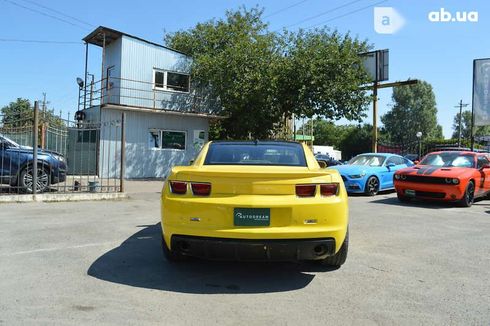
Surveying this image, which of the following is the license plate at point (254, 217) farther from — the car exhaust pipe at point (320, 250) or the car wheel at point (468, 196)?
the car wheel at point (468, 196)

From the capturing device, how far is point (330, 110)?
21.0m

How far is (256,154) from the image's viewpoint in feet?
Answer: 17.1

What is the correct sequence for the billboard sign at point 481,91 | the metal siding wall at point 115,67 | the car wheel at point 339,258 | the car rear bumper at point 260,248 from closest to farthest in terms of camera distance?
1. the car rear bumper at point 260,248
2. the car wheel at point 339,258
3. the billboard sign at point 481,91
4. the metal siding wall at point 115,67

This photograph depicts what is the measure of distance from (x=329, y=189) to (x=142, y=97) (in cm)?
1766

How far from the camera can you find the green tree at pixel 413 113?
210 feet

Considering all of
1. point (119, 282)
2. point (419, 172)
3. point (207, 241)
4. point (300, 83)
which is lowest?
point (119, 282)

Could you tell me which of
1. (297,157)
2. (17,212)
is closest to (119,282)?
(297,157)

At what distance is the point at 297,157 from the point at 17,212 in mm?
6367

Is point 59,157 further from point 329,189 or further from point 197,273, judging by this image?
point 329,189

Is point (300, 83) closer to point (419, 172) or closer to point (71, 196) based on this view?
point (419, 172)

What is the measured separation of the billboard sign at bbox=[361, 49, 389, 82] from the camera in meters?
23.5

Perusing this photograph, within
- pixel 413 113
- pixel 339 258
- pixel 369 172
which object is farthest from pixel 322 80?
pixel 413 113

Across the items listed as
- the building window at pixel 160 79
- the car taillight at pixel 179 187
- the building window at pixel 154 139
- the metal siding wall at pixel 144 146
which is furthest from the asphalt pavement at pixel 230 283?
the building window at pixel 160 79

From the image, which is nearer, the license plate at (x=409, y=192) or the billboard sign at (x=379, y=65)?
the license plate at (x=409, y=192)
